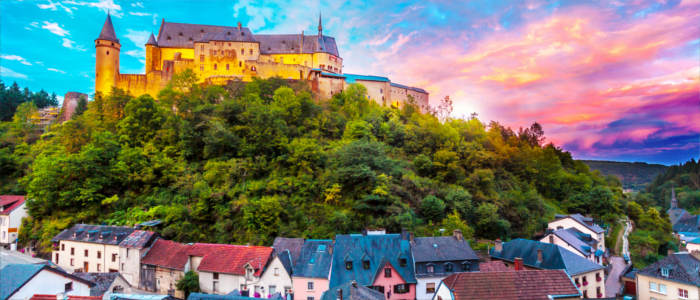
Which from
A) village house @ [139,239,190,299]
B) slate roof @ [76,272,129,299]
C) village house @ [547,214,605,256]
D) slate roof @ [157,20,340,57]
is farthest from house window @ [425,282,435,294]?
slate roof @ [157,20,340,57]

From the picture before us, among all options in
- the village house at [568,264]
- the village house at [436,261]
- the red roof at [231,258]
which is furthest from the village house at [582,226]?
the red roof at [231,258]

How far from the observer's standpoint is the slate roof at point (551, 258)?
25188 millimetres

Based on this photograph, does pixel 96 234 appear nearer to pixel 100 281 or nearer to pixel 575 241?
pixel 100 281

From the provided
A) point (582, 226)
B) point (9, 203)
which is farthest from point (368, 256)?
point (9, 203)

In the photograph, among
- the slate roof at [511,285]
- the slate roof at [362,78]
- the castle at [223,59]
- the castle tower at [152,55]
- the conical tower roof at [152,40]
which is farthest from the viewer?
the slate roof at [362,78]

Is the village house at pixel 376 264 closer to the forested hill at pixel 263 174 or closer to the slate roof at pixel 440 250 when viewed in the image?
the slate roof at pixel 440 250

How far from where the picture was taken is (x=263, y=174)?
122ft

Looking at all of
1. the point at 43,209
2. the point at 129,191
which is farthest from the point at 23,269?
the point at 43,209

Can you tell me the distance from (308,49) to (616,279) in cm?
4790

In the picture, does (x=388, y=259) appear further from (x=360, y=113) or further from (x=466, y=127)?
(x=466, y=127)

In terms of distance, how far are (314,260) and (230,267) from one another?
544 cm

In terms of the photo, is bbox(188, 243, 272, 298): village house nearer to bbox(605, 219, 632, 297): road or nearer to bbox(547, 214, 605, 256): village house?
bbox(605, 219, 632, 297): road

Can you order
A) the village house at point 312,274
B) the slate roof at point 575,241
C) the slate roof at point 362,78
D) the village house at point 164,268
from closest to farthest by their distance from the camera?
1. the village house at point 312,274
2. the village house at point 164,268
3. the slate roof at point 575,241
4. the slate roof at point 362,78

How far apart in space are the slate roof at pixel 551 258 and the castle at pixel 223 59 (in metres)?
35.8
